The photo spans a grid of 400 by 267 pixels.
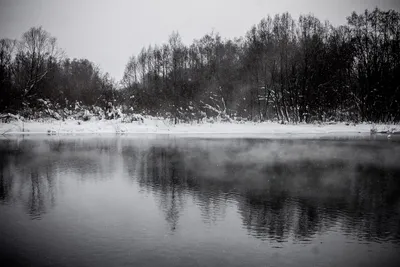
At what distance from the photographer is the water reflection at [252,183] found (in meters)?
8.16

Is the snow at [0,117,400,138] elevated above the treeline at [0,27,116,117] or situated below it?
below

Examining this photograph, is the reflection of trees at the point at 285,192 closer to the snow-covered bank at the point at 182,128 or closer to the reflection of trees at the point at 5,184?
the reflection of trees at the point at 5,184

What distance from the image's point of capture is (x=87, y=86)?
5016 centimetres

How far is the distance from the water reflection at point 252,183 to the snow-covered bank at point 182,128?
49.2 feet

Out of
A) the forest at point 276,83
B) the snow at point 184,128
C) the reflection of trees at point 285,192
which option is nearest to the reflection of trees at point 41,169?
the reflection of trees at point 285,192

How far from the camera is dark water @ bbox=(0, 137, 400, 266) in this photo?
627 centimetres

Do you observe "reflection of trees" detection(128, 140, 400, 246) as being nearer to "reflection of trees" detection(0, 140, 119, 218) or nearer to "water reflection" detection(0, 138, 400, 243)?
"water reflection" detection(0, 138, 400, 243)

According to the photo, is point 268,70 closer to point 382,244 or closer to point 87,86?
point 87,86

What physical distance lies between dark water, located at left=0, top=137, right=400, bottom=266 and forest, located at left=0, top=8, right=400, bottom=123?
29298mm

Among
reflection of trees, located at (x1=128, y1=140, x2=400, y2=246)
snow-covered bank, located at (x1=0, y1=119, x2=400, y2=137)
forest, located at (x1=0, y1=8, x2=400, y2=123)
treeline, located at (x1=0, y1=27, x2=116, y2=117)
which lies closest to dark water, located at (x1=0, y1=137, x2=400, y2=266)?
reflection of trees, located at (x1=128, y1=140, x2=400, y2=246)

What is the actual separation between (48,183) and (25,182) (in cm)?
82

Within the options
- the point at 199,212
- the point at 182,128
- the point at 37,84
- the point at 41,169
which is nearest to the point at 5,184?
the point at 41,169

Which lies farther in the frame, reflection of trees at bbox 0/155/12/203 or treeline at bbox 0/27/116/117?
treeline at bbox 0/27/116/117

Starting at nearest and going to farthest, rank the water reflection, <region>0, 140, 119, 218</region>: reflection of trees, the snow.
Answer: the water reflection, <region>0, 140, 119, 218</region>: reflection of trees, the snow
